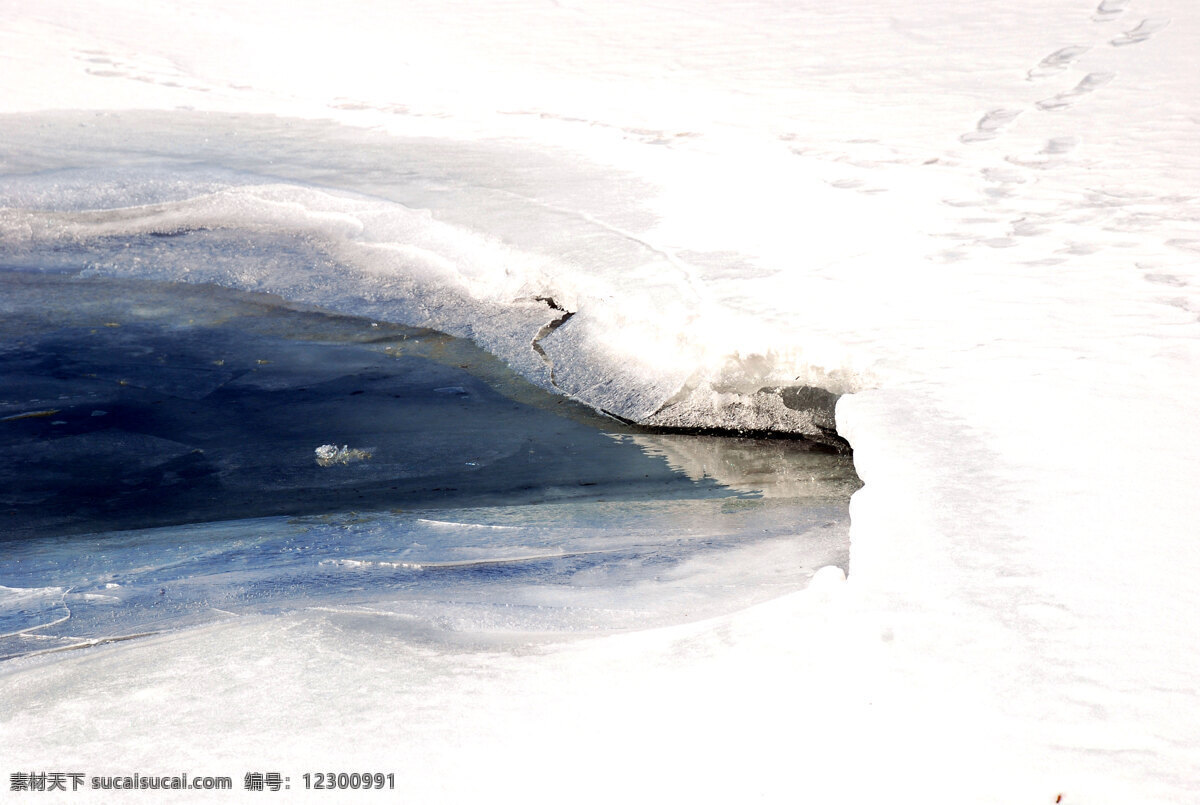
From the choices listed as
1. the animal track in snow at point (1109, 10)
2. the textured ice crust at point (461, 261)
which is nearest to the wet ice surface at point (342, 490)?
the textured ice crust at point (461, 261)

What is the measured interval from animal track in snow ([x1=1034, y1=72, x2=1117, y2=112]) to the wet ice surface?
2.77m

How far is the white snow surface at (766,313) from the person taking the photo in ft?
4.60

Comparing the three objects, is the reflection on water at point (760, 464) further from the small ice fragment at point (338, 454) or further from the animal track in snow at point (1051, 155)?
the animal track in snow at point (1051, 155)

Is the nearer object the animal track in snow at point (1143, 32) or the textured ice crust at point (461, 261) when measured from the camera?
the textured ice crust at point (461, 261)

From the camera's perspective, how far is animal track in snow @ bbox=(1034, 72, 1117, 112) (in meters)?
4.66

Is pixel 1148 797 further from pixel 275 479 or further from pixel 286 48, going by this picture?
pixel 286 48

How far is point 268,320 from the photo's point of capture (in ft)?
12.7

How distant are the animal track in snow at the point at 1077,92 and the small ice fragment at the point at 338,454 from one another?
356 centimetres

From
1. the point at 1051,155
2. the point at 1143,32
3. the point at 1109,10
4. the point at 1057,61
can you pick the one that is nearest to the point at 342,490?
the point at 1051,155

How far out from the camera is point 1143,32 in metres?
5.60

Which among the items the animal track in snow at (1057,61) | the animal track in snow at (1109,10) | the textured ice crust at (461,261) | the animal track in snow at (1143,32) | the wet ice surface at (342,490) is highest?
Result: the animal track in snow at (1109,10)

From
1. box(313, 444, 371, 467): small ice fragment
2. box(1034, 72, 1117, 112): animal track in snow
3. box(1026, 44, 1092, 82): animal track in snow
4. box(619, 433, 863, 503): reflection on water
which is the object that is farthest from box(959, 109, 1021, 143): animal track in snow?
box(313, 444, 371, 467): small ice fragment

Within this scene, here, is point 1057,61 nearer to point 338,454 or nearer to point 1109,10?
point 1109,10

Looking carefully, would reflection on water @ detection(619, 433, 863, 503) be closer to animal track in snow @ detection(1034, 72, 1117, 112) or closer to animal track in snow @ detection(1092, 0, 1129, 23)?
animal track in snow @ detection(1034, 72, 1117, 112)
